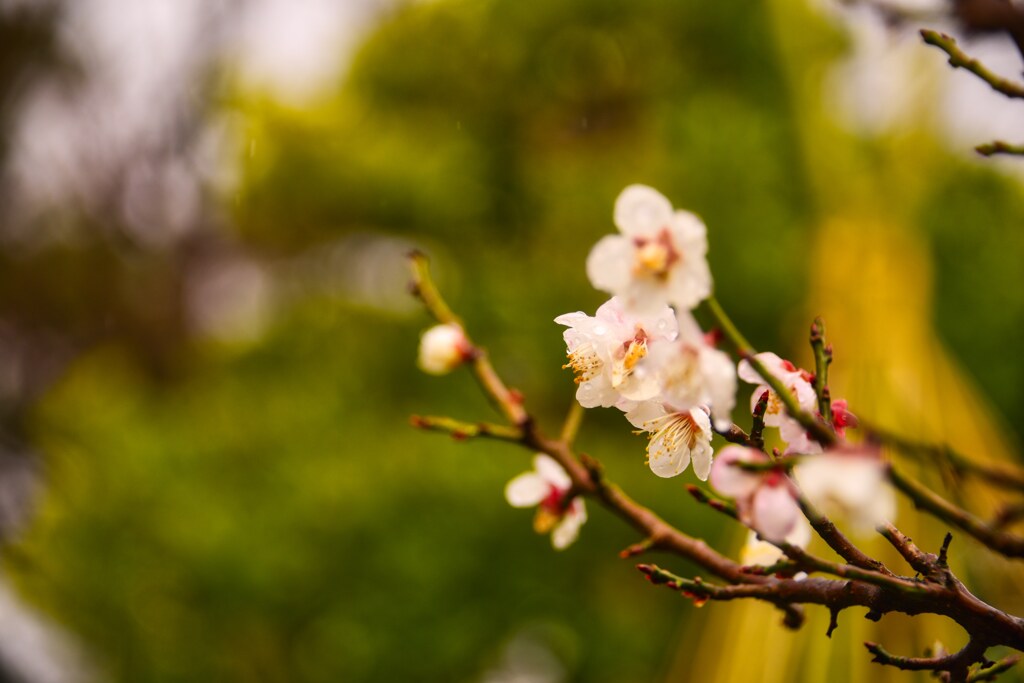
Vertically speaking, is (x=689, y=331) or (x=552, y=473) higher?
(x=689, y=331)

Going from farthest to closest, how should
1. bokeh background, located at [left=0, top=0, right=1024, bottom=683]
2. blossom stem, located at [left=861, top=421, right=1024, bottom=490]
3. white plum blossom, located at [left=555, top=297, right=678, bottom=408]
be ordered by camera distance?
bokeh background, located at [left=0, top=0, right=1024, bottom=683] < white plum blossom, located at [left=555, top=297, right=678, bottom=408] < blossom stem, located at [left=861, top=421, right=1024, bottom=490]

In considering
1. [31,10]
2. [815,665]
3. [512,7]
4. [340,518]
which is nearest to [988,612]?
[815,665]

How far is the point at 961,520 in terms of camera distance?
0.21 metres

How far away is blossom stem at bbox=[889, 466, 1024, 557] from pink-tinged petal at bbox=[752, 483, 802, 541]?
4 centimetres

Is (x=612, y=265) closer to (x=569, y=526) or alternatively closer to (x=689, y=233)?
(x=689, y=233)

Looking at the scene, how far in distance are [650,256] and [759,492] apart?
79 mm

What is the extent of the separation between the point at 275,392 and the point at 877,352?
1349mm

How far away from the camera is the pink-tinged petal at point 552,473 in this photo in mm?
388

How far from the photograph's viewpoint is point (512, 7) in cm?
237

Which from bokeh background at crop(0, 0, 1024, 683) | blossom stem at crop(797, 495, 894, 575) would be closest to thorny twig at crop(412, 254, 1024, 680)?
blossom stem at crop(797, 495, 894, 575)

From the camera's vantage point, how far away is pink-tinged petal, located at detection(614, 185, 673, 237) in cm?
28

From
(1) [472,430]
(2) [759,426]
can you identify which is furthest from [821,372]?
(1) [472,430]

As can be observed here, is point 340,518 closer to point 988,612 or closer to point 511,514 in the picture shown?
point 511,514

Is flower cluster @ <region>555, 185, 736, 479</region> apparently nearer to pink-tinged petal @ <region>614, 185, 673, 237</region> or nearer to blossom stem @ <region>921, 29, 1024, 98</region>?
pink-tinged petal @ <region>614, 185, 673, 237</region>
